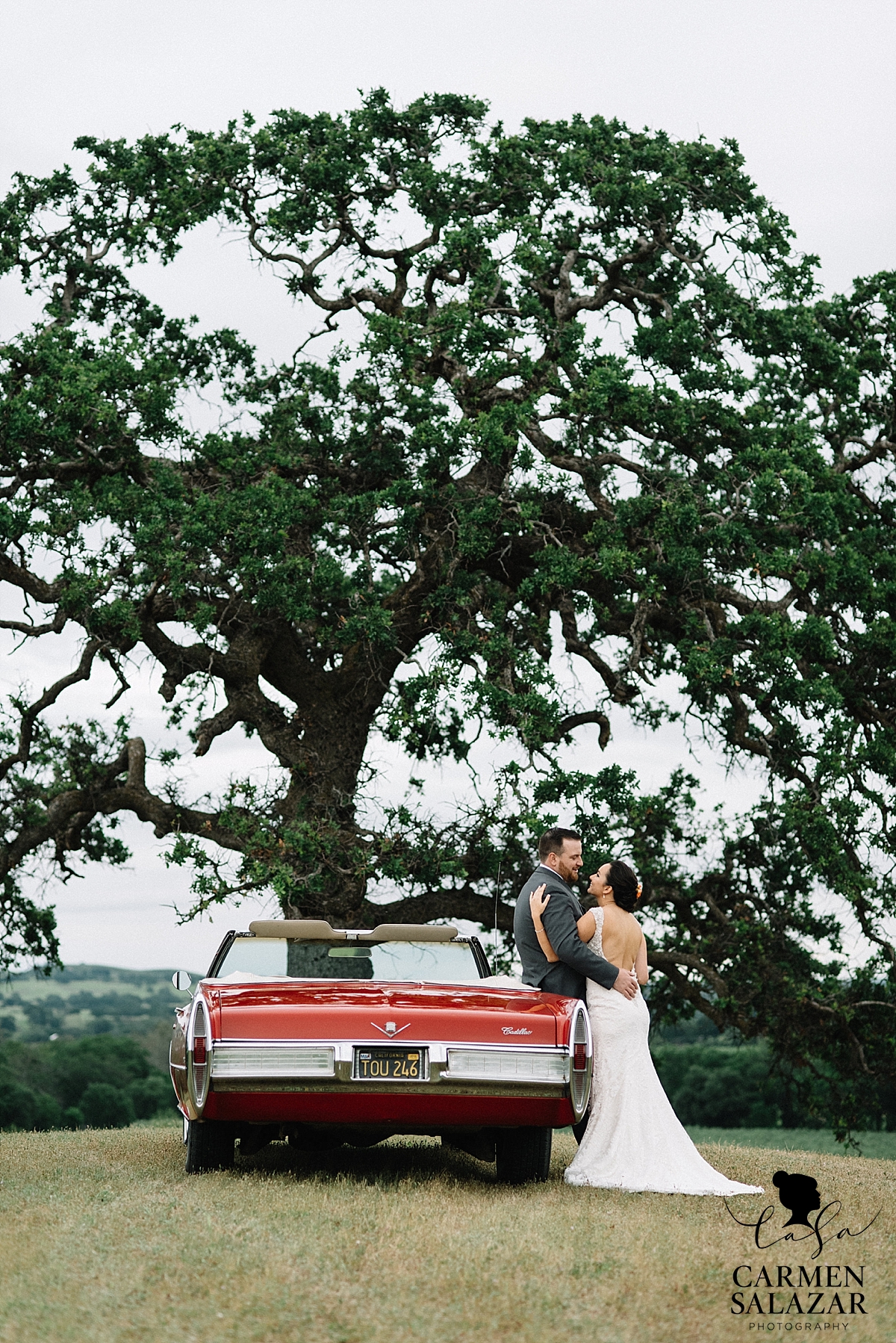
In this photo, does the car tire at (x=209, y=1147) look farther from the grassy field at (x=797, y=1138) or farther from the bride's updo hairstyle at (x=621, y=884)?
the grassy field at (x=797, y=1138)

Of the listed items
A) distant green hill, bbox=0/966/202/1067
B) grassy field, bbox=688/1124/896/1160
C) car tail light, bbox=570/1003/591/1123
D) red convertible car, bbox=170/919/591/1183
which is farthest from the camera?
distant green hill, bbox=0/966/202/1067

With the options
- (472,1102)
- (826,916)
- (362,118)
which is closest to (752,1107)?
(826,916)

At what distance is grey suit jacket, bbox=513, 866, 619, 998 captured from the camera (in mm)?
8266

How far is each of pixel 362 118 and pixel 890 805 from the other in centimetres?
1092

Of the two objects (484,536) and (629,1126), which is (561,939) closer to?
(629,1126)

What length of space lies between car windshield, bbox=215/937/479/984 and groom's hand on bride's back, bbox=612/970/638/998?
0.89 m

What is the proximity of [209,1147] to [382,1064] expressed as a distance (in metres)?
1.40

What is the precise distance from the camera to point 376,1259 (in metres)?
5.13

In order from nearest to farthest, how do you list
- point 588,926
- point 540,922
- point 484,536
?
point 588,926, point 540,922, point 484,536

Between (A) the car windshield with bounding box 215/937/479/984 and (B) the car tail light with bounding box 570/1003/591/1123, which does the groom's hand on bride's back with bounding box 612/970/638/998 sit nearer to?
(A) the car windshield with bounding box 215/937/479/984

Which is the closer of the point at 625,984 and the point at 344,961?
the point at 625,984

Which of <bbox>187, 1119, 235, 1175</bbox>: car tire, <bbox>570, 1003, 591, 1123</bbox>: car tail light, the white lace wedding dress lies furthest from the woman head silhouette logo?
<bbox>187, 1119, 235, 1175</bbox>: car tire

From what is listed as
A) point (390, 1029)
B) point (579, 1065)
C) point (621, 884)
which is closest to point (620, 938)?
point (621, 884)

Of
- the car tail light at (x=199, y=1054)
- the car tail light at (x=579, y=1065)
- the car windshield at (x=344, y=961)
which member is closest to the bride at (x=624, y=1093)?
the car windshield at (x=344, y=961)
